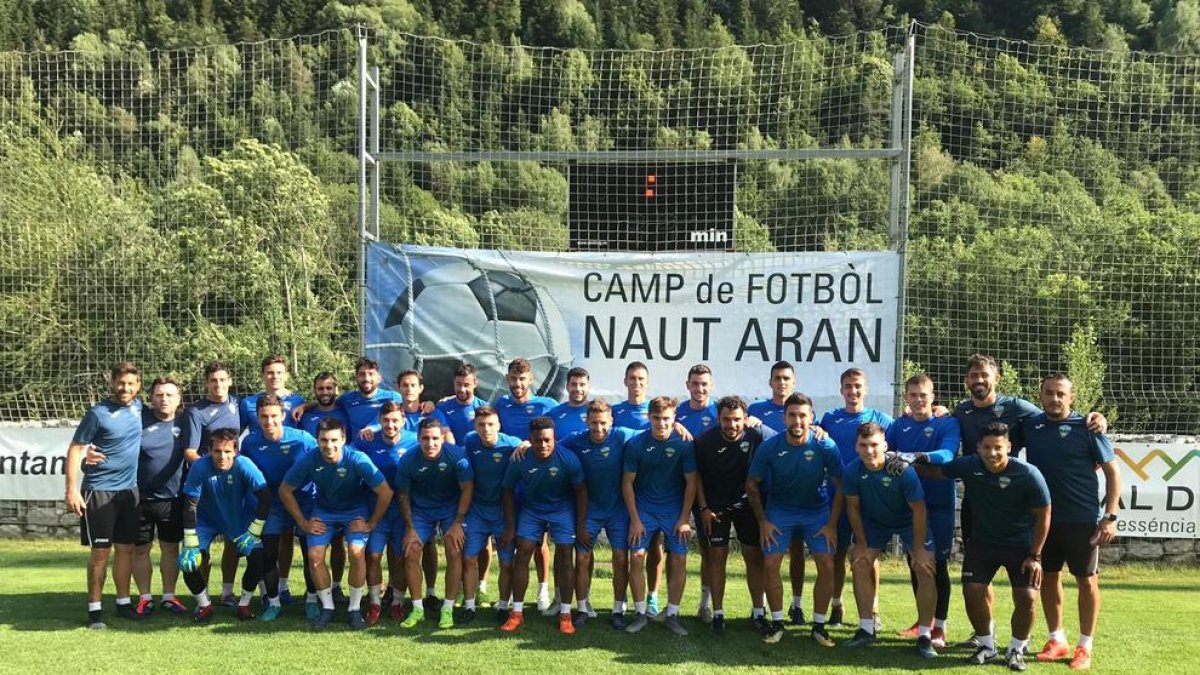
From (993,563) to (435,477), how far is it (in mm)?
3727

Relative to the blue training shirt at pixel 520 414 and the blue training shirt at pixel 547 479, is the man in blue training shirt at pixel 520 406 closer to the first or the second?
the blue training shirt at pixel 520 414

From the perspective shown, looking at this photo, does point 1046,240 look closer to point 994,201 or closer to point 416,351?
point 994,201

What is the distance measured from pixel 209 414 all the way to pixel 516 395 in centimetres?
238

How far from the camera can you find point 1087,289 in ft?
58.3

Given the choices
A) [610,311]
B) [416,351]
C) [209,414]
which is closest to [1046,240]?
[610,311]

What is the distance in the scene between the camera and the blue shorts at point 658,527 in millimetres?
6285

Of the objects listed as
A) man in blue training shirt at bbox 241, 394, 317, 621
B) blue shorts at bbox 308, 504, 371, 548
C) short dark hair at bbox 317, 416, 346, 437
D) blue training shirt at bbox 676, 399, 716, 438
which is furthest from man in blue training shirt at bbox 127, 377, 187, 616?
blue training shirt at bbox 676, 399, 716, 438

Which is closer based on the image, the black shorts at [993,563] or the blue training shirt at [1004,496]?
the blue training shirt at [1004,496]

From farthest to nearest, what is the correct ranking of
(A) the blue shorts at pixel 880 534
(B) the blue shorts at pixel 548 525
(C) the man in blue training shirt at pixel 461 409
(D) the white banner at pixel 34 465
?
(D) the white banner at pixel 34 465
(C) the man in blue training shirt at pixel 461 409
(B) the blue shorts at pixel 548 525
(A) the blue shorts at pixel 880 534

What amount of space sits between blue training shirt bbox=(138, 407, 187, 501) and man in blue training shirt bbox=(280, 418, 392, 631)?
972mm

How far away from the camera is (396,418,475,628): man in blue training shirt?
6.41 metres

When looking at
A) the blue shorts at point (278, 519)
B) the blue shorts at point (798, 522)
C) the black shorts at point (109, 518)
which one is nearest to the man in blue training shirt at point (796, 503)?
the blue shorts at point (798, 522)

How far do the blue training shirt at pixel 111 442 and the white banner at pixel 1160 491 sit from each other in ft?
29.2

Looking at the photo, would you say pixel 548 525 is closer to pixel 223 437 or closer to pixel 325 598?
pixel 325 598
